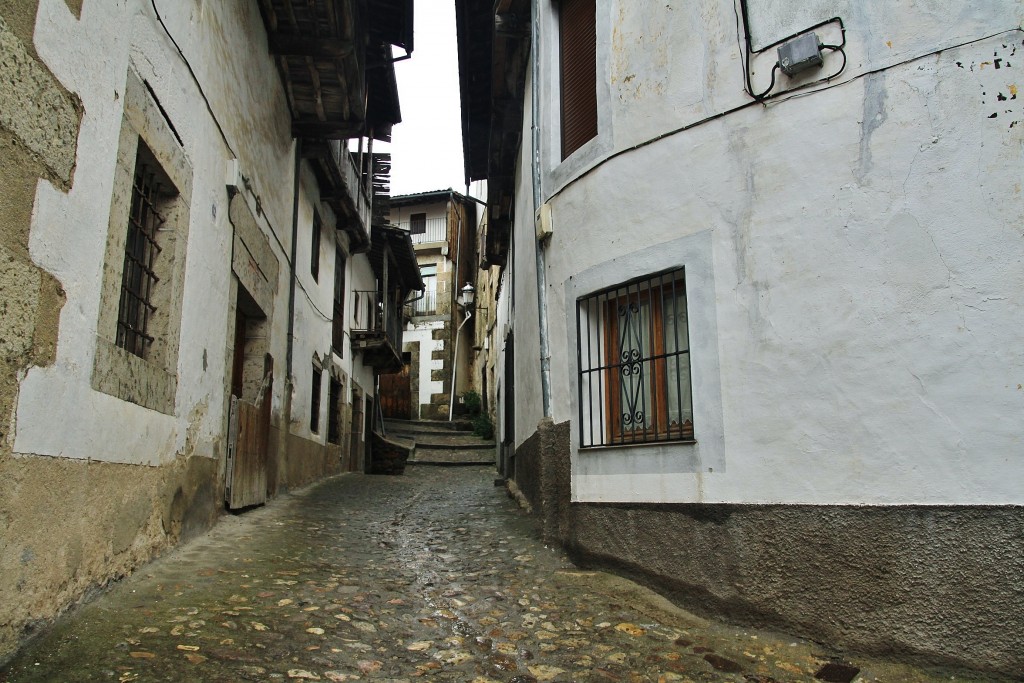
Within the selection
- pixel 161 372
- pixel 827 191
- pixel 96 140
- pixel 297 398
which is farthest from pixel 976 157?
pixel 297 398

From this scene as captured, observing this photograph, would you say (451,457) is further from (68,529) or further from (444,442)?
(68,529)

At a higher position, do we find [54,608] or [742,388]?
[742,388]

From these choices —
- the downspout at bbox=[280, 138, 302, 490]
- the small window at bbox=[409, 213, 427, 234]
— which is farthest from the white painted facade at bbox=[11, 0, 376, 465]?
the small window at bbox=[409, 213, 427, 234]

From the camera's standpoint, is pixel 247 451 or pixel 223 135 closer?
pixel 223 135

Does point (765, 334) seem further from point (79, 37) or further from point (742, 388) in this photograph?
point (79, 37)

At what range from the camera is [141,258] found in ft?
17.2

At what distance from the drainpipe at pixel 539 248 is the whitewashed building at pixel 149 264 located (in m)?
2.60

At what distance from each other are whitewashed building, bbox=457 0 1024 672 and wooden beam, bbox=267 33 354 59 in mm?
3907

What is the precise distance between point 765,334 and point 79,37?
3913 millimetres

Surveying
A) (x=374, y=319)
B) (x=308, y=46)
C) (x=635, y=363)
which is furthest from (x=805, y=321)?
(x=374, y=319)

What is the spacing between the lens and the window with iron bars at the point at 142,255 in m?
4.95

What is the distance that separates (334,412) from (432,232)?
1545cm

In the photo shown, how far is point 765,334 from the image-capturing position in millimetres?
4582

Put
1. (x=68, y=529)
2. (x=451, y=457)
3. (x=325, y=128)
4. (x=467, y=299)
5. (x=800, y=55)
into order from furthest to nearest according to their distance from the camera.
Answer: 1. (x=467, y=299)
2. (x=451, y=457)
3. (x=325, y=128)
4. (x=800, y=55)
5. (x=68, y=529)
